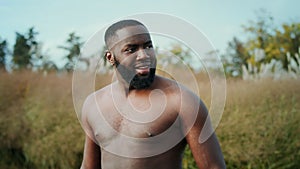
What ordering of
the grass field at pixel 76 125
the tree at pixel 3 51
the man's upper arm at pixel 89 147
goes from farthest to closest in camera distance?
the tree at pixel 3 51
the grass field at pixel 76 125
the man's upper arm at pixel 89 147

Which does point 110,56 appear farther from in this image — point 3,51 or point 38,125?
point 3,51

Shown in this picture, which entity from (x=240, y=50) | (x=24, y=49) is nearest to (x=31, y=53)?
(x=24, y=49)

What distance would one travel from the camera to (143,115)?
195 centimetres

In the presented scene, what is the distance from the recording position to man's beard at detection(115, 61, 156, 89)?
1.91 meters

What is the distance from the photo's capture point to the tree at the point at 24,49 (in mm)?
10766

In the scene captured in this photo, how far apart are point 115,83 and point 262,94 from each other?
5.43m

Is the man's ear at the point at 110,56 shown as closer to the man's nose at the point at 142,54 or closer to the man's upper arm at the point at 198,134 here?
the man's nose at the point at 142,54

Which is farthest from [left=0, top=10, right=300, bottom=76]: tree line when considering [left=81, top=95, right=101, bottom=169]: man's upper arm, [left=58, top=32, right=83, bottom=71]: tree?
[left=81, top=95, right=101, bottom=169]: man's upper arm

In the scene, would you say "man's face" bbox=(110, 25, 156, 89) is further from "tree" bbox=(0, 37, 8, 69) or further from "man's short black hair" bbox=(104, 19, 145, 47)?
"tree" bbox=(0, 37, 8, 69)

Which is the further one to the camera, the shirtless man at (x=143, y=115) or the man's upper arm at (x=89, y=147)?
the man's upper arm at (x=89, y=147)

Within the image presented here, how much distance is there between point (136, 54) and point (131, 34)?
0.08 meters

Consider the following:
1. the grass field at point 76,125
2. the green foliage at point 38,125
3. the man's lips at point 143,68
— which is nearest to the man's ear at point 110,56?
the man's lips at point 143,68

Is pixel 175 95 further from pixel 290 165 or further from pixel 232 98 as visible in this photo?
pixel 232 98

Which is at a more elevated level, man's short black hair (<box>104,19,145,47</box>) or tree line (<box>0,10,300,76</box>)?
man's short black hair (<box>104,19,145,47</box>)
